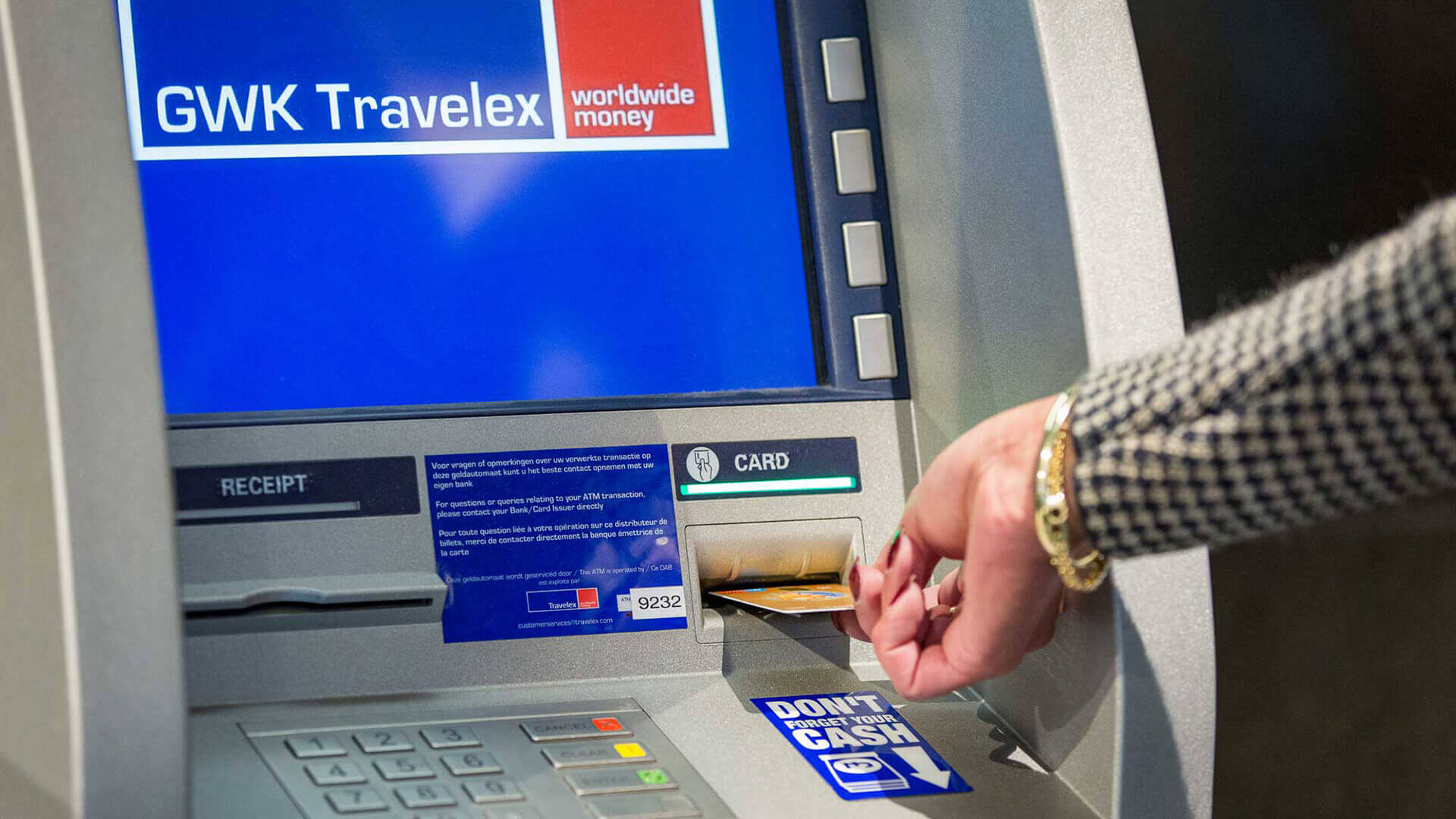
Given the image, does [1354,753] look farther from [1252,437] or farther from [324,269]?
[324,269]

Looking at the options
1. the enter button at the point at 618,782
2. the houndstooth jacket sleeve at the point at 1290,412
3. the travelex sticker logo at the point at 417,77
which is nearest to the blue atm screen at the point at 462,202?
the travelex sticker logo at the point at 417,77

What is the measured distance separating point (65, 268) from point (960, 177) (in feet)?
3.05

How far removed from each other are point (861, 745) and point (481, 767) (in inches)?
15.0

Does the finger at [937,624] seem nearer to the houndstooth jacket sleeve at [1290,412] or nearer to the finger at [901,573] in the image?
the finger at [901,573]

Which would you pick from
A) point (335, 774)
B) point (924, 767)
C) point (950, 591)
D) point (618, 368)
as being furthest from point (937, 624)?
point (335, 774)

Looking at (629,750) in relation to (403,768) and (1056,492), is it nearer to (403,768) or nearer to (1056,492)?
(403,768)

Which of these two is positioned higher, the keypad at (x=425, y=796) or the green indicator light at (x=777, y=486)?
the green indicator light at (x=777, y=486)

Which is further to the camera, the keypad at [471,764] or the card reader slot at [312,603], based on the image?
the card reader slot at [312,603]

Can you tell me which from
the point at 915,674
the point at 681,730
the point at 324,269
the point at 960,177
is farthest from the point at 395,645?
the point at 960,177

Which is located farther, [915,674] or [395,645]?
[395,645]

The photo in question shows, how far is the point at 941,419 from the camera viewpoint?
58.5 inches

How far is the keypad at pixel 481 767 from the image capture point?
1100 millimetres

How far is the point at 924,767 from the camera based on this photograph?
1259 millimetres

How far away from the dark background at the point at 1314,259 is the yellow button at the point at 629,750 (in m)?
1.75
